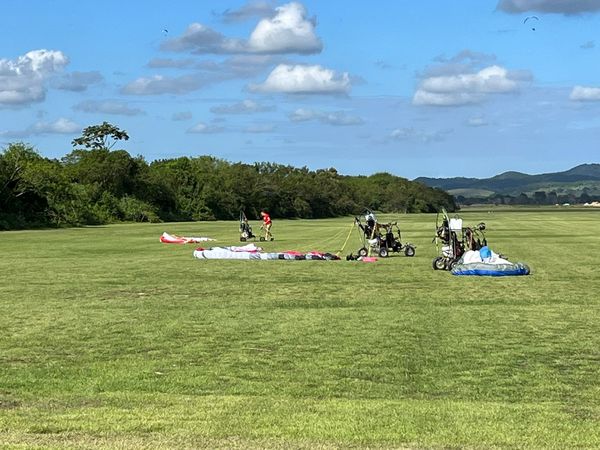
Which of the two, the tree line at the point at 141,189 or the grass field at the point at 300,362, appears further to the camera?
the tree line at the point at 141,189

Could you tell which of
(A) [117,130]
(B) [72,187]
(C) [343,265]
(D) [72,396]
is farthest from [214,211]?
(D) [72,396]

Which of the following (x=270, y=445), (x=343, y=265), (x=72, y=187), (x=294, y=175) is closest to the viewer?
(x=270, y=445)

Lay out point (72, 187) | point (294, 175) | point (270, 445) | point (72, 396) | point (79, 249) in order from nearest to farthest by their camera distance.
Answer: point (270, 445)
point (72, 396)
point (79, 249)
point (72, 187)
point (294, 175)

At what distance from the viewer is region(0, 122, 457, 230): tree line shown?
3068 inches

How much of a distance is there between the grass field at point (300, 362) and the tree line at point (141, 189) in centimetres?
5472

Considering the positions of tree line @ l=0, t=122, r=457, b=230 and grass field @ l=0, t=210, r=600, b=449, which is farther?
tree line @ l=0, t=122, r=457, b=230

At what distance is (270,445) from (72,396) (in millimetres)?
3337

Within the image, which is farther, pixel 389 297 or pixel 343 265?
pixel 343 265

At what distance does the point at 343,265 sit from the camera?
2998 cm

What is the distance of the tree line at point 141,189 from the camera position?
7794cm

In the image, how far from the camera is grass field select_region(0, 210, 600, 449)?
8.35m

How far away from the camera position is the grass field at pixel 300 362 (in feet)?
27.4

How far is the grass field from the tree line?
54.7 metres

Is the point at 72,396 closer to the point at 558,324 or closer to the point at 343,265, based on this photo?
the point at 558,324
